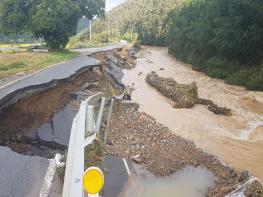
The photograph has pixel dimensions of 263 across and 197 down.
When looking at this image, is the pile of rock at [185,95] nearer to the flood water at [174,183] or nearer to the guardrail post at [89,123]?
the flood water at [174,183]

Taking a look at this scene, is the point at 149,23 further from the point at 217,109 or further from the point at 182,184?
the point at 182,184

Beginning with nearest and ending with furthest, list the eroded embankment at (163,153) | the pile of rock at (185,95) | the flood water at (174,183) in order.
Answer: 1. the flood water at (174,183)
2. the eroded embankment at (163,153)
3. the pile of rock at (185,95)

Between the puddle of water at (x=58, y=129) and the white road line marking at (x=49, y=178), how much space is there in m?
2.10

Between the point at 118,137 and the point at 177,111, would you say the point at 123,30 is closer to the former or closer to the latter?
the point at 177,111

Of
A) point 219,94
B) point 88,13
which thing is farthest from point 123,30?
point 219,94

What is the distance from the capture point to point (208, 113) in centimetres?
2195

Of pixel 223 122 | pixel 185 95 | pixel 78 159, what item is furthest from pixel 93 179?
pixel 185 95

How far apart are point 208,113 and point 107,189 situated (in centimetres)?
1509

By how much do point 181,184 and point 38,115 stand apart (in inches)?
195

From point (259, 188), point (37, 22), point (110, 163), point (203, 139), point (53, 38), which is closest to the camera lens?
point (259, 188)

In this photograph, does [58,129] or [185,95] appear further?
[185,95]

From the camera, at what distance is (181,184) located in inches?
411

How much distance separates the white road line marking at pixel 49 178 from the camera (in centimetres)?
600

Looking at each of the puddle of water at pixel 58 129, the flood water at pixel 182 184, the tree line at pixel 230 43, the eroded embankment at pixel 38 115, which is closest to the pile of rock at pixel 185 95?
the tree line at pixel 230 43
